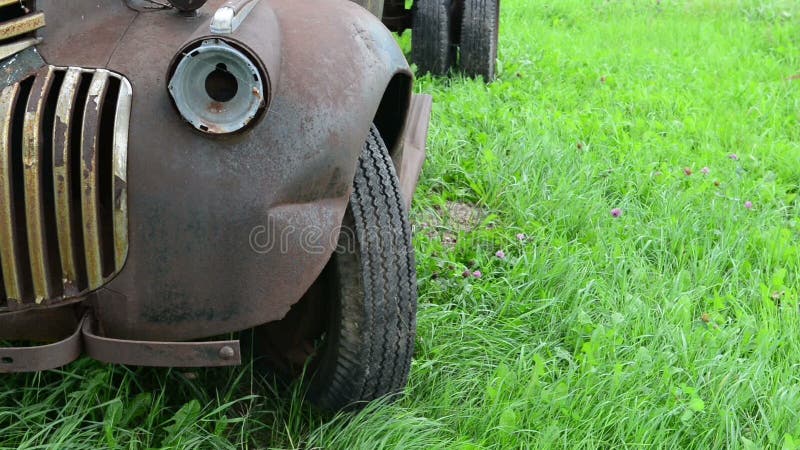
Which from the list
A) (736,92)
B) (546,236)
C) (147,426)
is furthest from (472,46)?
(147,426)

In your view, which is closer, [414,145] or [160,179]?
[160,179]

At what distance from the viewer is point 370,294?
188 centimetres

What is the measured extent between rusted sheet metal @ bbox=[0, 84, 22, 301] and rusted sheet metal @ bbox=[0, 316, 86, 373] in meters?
0.10

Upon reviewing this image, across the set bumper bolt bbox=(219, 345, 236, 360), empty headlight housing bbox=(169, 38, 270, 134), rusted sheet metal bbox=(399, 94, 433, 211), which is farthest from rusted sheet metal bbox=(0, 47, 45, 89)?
rusted sheet metal bbox=(399, 94, 433, 211)

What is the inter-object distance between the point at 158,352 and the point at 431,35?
345 centimetres

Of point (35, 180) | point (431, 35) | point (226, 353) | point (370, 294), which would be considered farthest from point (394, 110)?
point (431, 35)

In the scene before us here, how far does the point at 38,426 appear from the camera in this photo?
1922mm

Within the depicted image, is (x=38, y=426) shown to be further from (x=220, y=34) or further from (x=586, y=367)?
(x=586, y=367)

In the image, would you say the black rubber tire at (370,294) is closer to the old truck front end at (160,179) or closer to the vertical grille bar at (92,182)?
the old truck front end at (160,179)

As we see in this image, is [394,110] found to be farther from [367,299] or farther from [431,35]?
[431,35]

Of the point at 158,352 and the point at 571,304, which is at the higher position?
the point at 158,352

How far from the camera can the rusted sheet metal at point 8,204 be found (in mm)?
1509

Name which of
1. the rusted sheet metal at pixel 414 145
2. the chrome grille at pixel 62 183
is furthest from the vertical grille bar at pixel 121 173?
the rusted sheet metal at pixel 414 145

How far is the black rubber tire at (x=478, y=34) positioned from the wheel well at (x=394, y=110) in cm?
254
